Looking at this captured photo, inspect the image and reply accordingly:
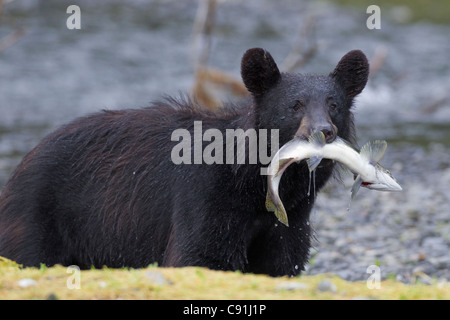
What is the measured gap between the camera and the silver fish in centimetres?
540

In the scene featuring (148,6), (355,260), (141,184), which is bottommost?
(355,260)

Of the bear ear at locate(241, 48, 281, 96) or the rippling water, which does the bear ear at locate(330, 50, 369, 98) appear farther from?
the rippling water

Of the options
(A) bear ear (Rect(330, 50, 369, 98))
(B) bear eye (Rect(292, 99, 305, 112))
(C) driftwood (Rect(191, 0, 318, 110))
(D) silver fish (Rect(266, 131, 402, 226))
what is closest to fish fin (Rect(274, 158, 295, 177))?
(D) silver fish (Rect(266, 131, 402, 226))

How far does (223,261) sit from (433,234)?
15.3 ft

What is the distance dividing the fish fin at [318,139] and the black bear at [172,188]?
0.12m

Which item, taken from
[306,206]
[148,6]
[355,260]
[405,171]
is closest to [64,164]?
[306,206]

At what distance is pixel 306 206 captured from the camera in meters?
6.07

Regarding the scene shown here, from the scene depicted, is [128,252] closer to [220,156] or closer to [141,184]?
[141,184]

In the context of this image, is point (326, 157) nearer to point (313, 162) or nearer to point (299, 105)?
point (313, 162)

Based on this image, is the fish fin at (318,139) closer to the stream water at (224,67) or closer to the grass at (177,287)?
the grass at (177,287)

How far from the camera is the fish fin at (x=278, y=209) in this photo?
217 inches

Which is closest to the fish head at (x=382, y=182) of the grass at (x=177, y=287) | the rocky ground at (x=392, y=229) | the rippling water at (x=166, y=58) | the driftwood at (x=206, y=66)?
the grass at (x=177, y=287)

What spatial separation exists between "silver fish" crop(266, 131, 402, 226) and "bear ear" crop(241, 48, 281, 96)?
1.98 ft

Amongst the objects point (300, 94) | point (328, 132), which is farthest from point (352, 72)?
point (328, 132)
